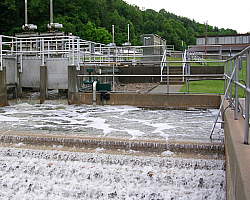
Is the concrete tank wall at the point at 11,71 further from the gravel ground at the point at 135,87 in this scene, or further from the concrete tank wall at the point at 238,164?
the concrete tank wall at the point at 238,164

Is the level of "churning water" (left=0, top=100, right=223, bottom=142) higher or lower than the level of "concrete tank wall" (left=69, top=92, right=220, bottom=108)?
lower

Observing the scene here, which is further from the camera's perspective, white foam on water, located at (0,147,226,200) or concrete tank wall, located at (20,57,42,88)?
concrete tank wall, located at (20,57,42,88)

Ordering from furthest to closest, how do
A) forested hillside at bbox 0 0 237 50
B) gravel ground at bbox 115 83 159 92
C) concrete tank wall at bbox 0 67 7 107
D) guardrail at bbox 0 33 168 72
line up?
forested hillside at bbox 0 0 237 50
gravel ground at bbox 115 83 159 92
guardrail at bbox 0 33 168 72
concrete tank wall at bbox 0 67 7 107

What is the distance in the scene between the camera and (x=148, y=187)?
573 centimetres

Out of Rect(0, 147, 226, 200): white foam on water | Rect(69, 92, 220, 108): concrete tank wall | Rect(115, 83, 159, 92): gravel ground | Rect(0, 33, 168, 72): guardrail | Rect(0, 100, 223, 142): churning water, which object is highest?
Rect(0, 33, 168, 72): guardrail

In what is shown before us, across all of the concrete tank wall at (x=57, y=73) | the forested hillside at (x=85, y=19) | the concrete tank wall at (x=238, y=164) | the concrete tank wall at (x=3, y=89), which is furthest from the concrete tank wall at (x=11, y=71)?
the forested hillside at (x=85, y=19)

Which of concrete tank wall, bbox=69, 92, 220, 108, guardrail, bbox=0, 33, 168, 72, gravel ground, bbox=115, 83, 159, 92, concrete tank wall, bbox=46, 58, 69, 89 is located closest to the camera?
concrete tank wall, bbox=69, 92, 220, 108

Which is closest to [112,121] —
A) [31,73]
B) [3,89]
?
[3,89]

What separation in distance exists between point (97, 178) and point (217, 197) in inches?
87.8

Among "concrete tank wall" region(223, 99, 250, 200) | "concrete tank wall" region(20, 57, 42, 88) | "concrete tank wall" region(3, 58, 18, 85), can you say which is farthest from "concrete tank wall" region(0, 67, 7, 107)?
"concrete tank wall" region(223, 99, 250, 200)

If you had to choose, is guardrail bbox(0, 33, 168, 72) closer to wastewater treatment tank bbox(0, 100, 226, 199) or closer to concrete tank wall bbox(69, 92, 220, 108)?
concrete tank wall bbox(69, 92, 220, 108)

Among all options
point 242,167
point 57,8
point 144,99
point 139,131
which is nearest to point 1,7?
point 57,8

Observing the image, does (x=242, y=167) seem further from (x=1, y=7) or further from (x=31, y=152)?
(x=1, y=7)

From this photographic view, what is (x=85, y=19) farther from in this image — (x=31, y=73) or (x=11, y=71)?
(x=11, y=71)
